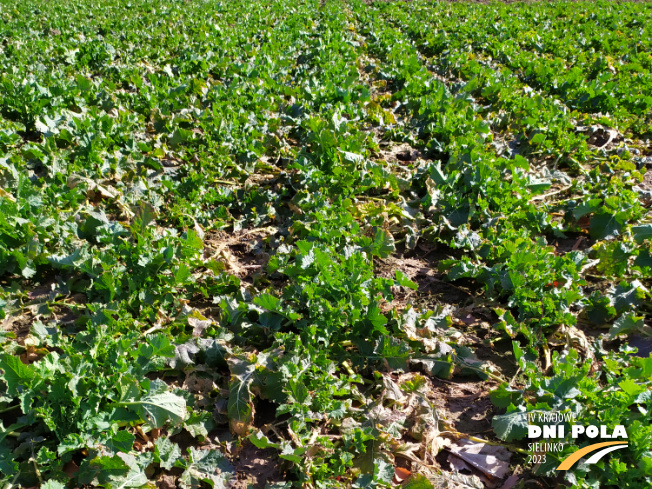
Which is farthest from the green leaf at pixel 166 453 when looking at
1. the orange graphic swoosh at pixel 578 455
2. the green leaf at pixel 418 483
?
the orange graphic swoosh at pixel 578 455

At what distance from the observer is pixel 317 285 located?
10.7ft

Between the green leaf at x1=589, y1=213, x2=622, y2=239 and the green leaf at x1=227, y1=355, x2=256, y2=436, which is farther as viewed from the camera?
the green leaf at x1=589, y1=213, x2=622, y2=239

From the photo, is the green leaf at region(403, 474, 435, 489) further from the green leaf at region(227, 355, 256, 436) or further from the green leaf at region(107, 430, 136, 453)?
the green leaf at region(107, 430, 136, 453)

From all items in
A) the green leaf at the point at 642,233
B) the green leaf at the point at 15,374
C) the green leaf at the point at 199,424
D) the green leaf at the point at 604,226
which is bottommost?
the green leaf at the point at 199,424

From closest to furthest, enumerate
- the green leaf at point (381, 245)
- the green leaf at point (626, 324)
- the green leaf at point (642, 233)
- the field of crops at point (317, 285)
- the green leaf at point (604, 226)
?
the field of crops at point (317, 285) → the green leaf at point (626, 324) → the green leaf at point (381, 245) → the green leaf at point (642, 233) → the green leaf at point (604, 226)

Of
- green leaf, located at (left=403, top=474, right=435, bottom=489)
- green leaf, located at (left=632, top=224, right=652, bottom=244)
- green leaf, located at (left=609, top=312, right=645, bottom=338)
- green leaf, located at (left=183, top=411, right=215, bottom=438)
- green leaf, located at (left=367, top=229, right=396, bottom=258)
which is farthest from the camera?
green leaf, located at (left=632, top=224, right=652, bottom=244)

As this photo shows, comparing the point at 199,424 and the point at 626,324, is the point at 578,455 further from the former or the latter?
the point at 199,424

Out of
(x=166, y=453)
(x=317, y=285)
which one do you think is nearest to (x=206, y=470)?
(x=166, y=453)

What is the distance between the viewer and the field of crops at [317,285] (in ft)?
8.27

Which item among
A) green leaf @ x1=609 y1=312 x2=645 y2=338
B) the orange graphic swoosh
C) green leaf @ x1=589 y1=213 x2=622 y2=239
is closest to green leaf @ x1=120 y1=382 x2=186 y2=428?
the orange graphic swoosh

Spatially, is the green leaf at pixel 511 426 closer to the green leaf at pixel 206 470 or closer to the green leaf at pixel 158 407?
the green leaf at pixel 206 470

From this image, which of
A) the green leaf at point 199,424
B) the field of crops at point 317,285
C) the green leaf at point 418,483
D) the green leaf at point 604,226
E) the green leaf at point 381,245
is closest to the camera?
the green leaf at point 418,483

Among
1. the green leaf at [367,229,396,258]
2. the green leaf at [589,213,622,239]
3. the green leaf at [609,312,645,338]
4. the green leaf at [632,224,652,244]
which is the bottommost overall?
the green leaf at [609,312,645,338]

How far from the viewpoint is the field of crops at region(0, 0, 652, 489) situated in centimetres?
252
